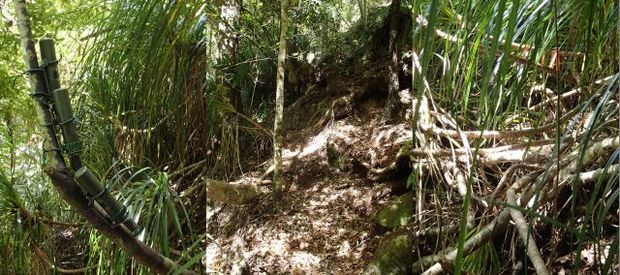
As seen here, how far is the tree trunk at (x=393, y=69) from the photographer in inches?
44.0

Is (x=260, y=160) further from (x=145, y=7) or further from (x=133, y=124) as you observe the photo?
(x=145, y=7)

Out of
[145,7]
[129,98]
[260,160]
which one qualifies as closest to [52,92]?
[145,7]

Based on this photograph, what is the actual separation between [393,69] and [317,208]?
40 centimetres

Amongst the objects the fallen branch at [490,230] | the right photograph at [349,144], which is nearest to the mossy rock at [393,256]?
the right photograph at [349,144]

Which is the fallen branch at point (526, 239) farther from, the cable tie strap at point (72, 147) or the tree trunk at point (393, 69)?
the cable tie strap at point (72, 147)

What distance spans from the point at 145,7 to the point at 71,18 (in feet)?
1.30

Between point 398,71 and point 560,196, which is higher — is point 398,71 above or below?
above

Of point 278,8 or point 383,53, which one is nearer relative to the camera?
point 278,8

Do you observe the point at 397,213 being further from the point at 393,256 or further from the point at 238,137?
the point at 238,137

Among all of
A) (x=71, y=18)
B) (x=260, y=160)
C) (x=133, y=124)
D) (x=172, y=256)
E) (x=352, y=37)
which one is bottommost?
(x=172, y=256)

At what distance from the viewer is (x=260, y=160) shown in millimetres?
1021

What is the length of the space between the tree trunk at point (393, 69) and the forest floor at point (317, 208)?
1.5 inches

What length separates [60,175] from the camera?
1.75 feet

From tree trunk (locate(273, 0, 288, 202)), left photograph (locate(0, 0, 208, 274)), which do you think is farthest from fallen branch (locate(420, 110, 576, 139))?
left photograph (locate(0, 0, 208, 274))
